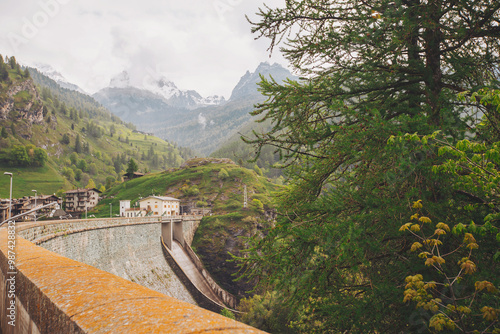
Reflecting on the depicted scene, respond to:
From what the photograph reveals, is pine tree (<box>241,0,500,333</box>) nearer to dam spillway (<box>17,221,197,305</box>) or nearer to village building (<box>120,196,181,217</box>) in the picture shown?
dam spillway (<box>17,221,197,305</box>)

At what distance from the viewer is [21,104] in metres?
150

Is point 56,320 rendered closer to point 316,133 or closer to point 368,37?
point 316,133

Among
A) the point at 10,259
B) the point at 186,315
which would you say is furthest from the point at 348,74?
the point at 10,259

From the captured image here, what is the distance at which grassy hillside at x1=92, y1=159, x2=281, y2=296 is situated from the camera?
55.8 metres

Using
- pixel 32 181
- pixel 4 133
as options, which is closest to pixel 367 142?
pixel 32 181

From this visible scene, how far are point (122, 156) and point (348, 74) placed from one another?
214 metres

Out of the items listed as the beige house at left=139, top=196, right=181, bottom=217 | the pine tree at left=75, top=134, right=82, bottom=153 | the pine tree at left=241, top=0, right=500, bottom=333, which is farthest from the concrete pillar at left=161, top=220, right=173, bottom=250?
the pine tree at left=75, top=134, right=82, bottom=153

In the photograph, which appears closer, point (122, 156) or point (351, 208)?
point (351, 208)

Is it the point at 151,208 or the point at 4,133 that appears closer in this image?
the point at 151,208

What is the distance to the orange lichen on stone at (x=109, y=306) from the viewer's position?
164cm

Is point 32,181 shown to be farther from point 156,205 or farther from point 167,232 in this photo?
point 167,232

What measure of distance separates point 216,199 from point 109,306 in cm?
8319

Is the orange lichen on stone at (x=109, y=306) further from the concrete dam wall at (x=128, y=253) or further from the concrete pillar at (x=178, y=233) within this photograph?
the concrete pillar at (x=178, y=233)

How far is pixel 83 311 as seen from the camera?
1.99m
